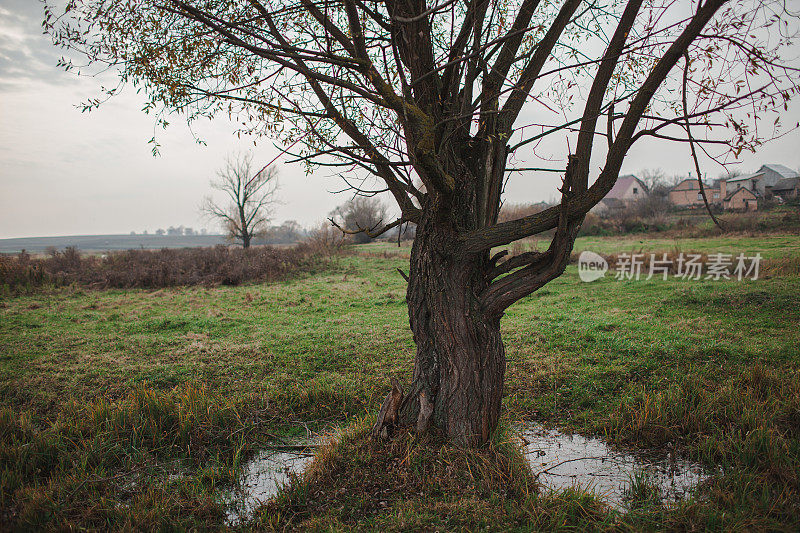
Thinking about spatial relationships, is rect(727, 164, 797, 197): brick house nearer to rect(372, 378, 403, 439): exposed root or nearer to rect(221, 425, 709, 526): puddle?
rect(221, 425, 709, 526): puddle

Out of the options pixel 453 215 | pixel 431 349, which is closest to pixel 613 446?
pixel 431 349

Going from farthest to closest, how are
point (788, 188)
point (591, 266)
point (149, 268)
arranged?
point (788, 188) < point (149, 268) < point (591, 266)

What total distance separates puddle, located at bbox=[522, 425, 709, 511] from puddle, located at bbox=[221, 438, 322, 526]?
2296 mm

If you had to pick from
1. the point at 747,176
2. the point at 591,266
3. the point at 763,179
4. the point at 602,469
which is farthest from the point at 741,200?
the point at 602,469

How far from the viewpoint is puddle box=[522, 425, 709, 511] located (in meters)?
3.60

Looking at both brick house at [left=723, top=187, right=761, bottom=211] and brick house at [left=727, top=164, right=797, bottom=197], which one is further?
brick house at [left=727, top=164, right=797, bottom=197]

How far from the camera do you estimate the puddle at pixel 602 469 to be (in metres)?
3.60

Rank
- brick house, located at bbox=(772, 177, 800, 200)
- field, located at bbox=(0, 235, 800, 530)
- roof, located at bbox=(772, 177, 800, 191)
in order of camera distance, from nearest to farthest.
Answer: field, located at bbox=(0, 235, 800, 530), brick house, located at bbox=(772, 177, 800, 200), roof, located at bbox=(772, 177, 800, 191)

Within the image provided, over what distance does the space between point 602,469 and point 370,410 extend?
270 cm

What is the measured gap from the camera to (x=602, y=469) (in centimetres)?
403

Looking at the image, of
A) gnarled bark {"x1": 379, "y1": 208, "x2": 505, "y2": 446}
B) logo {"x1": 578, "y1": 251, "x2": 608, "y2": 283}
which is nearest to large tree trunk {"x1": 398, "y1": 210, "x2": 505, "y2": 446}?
gnarled bark {"x1": 379, "y1": 208, "x2": 505, "y2": 446}

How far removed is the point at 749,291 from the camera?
33.4 feet

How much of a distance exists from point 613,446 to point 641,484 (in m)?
0.96

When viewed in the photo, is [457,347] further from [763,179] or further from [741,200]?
[763,179]
